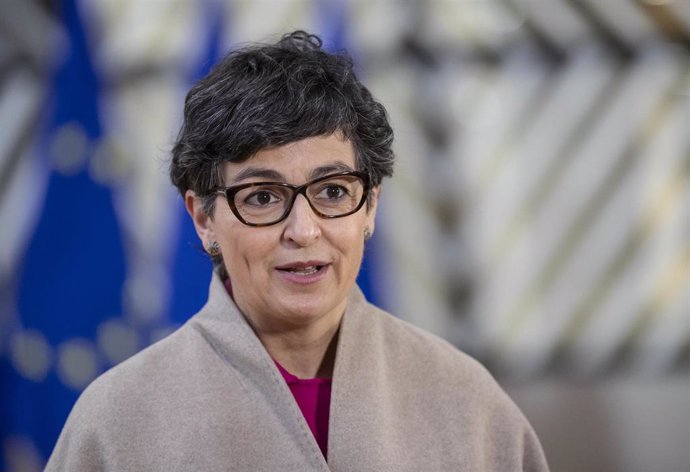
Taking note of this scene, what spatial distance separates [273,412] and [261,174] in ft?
0.91

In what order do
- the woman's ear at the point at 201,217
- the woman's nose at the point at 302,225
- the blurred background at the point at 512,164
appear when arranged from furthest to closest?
the blurred background at the point at 512,164 → the woman's ear at the point at 201,217 → the woman's nose at the point at 302,225

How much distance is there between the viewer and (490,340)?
3424 millimetres

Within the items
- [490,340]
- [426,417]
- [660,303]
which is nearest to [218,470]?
[426,417]

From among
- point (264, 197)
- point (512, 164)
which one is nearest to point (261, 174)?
point (264, 197)

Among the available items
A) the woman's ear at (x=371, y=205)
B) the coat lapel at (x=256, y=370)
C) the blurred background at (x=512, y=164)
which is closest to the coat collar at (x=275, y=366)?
→ the coat lapel at (x=256, y=370)

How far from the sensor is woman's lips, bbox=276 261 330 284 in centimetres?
122

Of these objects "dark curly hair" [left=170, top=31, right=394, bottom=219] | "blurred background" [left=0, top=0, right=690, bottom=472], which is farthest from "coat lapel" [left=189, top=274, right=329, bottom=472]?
"blurred background" [left=0, top=0, right=690, bottom=472]

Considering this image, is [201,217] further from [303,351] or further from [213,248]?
[303,351]

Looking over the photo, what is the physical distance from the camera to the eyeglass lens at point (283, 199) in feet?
3.98

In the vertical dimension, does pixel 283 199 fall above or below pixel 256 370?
above

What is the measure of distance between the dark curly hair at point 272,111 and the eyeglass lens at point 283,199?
4cm

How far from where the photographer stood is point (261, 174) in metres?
1.21

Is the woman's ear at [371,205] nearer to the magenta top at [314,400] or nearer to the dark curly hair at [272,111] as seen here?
the dark curly hair at [272,111]

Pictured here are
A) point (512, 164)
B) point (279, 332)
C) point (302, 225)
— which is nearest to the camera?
point (302, 225)
